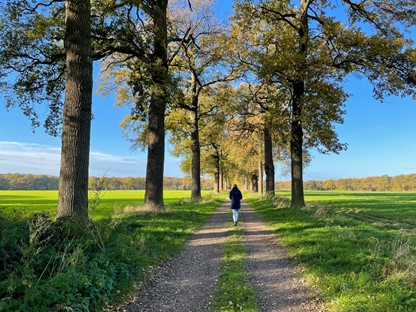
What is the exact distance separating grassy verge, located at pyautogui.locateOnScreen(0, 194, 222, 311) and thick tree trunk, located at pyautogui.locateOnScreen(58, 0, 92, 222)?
1.61 metres

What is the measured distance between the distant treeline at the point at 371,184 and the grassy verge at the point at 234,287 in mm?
147705

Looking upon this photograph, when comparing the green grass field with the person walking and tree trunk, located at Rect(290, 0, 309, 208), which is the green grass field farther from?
tree trunk, located at Rect(290, 0, 309, 208)

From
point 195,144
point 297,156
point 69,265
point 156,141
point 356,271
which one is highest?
point 195,144

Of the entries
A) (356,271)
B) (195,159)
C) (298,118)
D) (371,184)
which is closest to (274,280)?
(356,271)

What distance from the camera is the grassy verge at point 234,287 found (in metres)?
5.50

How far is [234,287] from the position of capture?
638cm

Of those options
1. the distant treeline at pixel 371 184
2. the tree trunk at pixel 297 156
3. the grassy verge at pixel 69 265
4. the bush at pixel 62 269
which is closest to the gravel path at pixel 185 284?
the grassy verge at pixel 69 265

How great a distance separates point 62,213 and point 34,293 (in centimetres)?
648

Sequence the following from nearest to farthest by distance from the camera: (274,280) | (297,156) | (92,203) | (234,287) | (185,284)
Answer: (234,287) → (185,284) → (274,280) → (92,203) → (297,156)

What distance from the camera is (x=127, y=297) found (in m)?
5.87

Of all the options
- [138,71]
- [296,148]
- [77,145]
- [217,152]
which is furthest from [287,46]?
[217,152]

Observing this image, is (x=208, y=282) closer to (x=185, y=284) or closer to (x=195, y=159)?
(x=185, y=284)

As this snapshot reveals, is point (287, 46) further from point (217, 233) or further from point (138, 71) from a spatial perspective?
point (217, 233)

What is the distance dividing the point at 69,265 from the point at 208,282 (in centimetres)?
288
